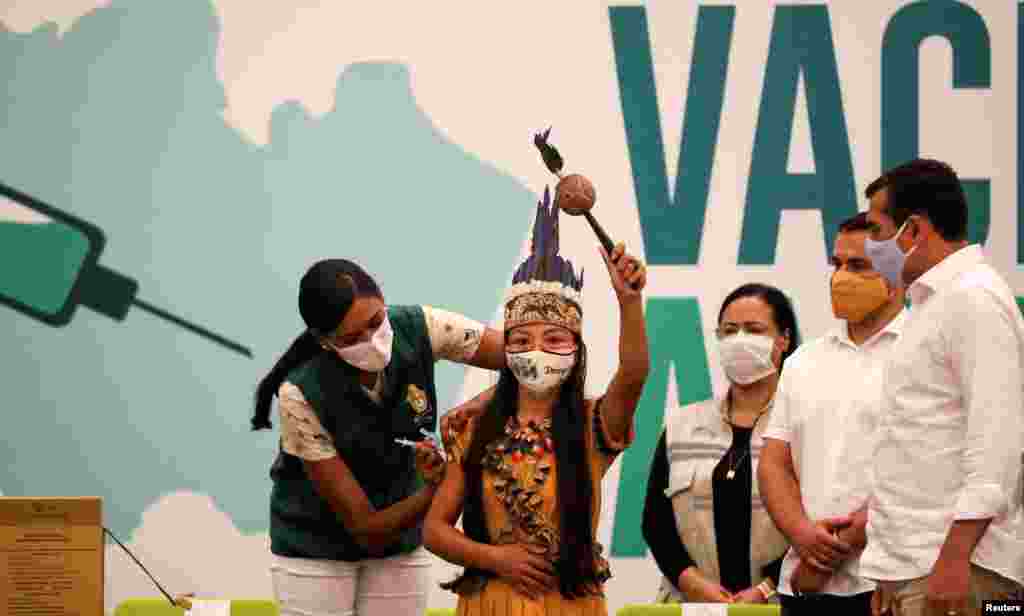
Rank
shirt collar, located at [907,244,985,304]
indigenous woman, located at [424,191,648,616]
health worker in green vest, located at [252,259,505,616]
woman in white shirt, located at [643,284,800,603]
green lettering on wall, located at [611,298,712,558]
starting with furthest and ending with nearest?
green lettering on wall, located at [611,298,712,558]
woman in white shirt, located at [643,284,800,603]
health worker in green vest, located at [252,259,505,616]
indigenous woman, located at [424,191,648,616]
shirt collar, located at [907,244,985,304]

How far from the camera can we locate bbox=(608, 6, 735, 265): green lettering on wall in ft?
17.6

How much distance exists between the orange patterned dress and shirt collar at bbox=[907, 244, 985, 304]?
0.65 metres

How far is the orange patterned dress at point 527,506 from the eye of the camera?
10.6ft

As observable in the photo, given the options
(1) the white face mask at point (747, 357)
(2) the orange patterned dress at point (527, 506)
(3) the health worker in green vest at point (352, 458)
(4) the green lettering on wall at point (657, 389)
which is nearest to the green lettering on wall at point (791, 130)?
(4) the green lettering on wall at point (657, 389)

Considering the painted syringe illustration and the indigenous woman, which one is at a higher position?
the painted syringe illustration

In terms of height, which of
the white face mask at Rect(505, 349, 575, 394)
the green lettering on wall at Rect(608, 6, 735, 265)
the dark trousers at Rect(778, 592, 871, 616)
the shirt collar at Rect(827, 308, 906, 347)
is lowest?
the dark trousers at Rect(778, 592, 871, 616)

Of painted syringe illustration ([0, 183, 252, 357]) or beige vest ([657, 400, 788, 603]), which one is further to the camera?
painted syringe illustration ([0, 183, 252, 357])

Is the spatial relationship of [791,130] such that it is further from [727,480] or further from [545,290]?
[545,290]

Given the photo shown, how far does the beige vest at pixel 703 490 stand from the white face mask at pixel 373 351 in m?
1.13

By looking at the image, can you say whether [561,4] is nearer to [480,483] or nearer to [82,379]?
[82,379]

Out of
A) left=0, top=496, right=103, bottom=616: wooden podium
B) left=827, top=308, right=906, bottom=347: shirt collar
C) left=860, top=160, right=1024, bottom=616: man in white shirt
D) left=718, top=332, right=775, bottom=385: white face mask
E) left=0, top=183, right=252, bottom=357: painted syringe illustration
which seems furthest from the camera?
left=0, top=183, right=252, bottom=357: painted syringe illustration

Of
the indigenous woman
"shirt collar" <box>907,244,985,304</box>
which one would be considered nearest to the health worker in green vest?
the indigenous woman

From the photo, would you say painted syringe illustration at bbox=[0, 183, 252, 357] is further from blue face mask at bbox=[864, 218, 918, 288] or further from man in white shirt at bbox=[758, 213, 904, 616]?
blue face mask at bbox=[864, 218, 918, 288]

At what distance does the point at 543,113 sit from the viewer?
213 inches
